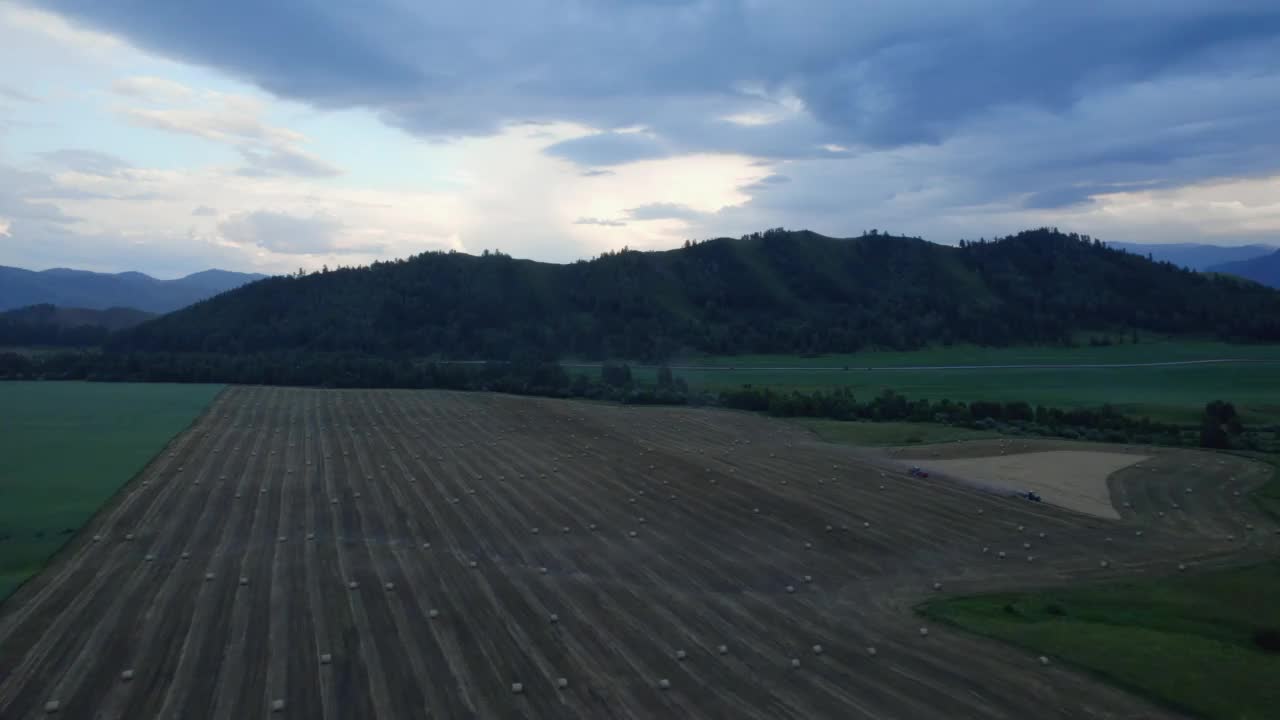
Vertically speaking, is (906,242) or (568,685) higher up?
(906,242)

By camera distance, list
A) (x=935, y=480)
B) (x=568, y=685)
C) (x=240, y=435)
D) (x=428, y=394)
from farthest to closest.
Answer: (x=428, y=394), (x=240, y=435), (x=935, y=480), (x=568, y=685)

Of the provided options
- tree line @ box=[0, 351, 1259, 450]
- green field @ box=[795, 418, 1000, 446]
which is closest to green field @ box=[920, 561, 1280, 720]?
green field @ box=[795, 418, 1000, 446]

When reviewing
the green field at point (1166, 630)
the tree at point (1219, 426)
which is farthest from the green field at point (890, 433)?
the green field at point (1166, 630)

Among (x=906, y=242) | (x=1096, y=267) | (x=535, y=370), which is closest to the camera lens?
(x=535, y=370)

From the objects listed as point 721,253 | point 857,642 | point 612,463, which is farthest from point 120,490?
point 721,253

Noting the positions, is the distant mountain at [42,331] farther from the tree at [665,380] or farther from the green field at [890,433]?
the green field at [890,433]

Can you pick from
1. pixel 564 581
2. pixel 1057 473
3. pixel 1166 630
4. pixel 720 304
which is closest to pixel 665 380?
pixel 1057 473

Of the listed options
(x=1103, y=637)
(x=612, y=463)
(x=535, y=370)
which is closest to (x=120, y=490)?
(x=612, y=463)

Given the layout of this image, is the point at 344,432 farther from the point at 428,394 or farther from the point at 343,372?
the point at 343,372

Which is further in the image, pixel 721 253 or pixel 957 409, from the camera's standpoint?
pixel 721 253
